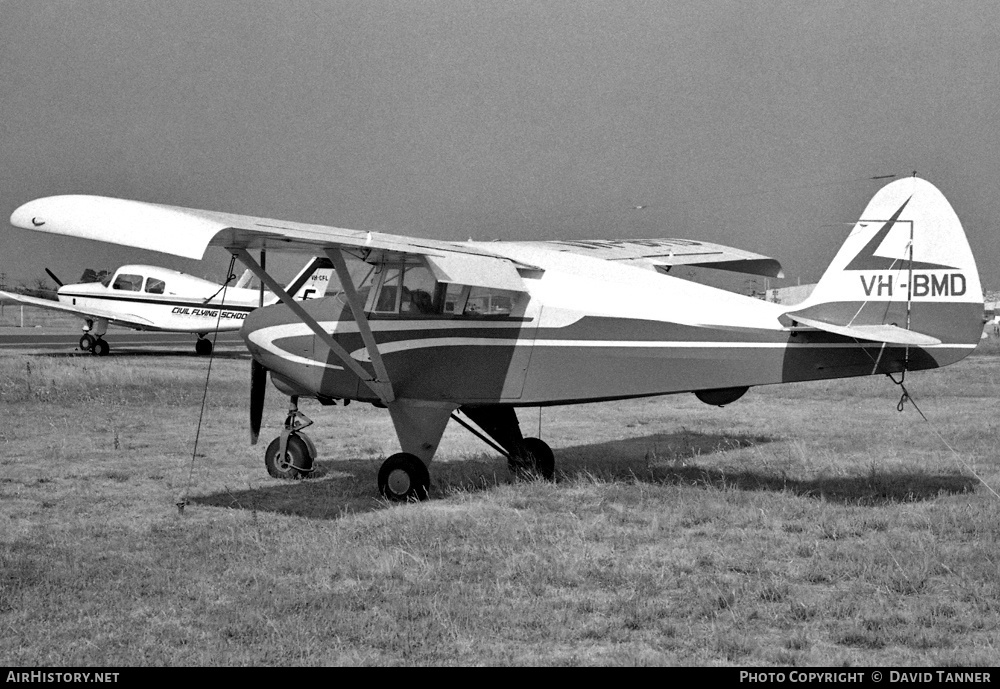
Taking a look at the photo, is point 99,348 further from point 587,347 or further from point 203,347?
point 587,347

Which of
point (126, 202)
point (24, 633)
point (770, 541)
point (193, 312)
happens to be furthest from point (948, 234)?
point (193, 312)

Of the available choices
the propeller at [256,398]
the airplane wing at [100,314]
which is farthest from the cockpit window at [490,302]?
the airplane wing at [100,314]

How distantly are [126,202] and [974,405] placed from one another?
47.8ft

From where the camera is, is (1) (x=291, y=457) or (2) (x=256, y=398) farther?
(2) (x=256, y=398)

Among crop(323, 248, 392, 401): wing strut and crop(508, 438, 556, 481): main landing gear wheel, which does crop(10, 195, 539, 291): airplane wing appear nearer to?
crop(323, 248, 392, 401): wing strut

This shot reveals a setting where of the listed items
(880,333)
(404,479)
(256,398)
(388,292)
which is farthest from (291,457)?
(880,333)

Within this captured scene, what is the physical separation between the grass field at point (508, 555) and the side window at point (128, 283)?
19.3 meters

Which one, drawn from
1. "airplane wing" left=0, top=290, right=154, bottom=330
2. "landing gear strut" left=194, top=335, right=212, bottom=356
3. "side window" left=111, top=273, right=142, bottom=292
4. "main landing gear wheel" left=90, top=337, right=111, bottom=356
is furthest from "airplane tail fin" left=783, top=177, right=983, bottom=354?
"side window" left=111, top=273, right=142, bottom=292

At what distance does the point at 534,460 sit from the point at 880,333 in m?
3.80

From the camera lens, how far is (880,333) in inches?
313

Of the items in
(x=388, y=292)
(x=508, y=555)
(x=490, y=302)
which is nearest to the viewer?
(x=508, y=555)

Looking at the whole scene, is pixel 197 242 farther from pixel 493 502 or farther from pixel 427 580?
pixel 493 502

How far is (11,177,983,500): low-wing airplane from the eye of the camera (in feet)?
26.7

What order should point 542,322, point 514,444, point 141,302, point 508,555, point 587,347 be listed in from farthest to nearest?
1. point 141,302
2. point 514,444
3. point 542,322
4. point 587,347
5. point 508,555
